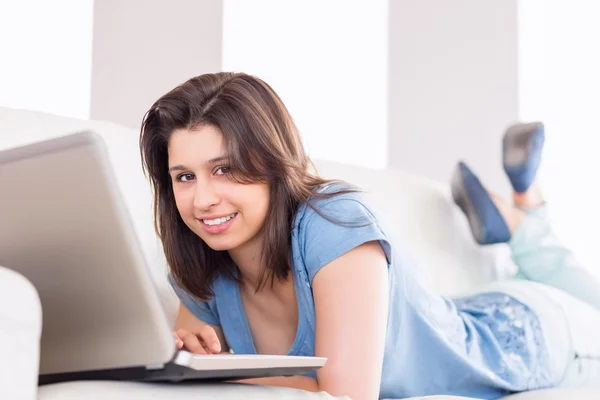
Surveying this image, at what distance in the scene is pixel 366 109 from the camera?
353 cm

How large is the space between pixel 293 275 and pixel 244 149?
0.78 feet

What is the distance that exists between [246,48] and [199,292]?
65.1 inches

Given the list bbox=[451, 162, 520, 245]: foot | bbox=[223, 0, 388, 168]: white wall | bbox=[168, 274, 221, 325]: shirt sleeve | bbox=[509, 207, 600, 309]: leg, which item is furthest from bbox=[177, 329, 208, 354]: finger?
bbox=[223, 0, 388, 168]: white wall

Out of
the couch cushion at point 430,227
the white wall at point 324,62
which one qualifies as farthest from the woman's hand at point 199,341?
the white wall at point 324,62

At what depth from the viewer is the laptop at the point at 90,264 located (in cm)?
72

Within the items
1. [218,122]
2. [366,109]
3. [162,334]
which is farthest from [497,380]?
[366,109]

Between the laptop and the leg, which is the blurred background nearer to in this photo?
the leg

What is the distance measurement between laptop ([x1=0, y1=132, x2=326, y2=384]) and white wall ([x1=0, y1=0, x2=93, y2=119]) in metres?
1.69

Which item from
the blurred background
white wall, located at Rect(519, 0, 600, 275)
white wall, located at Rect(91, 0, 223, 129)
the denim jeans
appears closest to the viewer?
the denim jeans

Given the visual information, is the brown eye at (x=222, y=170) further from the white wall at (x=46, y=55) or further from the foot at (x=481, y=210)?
the white wall at (x=46, y=55)

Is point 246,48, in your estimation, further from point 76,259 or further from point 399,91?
point 76,259

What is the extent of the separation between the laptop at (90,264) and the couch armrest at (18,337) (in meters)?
0.08

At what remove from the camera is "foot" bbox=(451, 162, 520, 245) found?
7.24 feet

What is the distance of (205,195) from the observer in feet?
3.87
